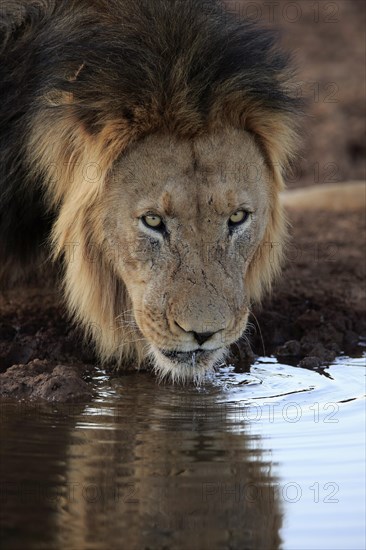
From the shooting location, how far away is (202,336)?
4410mm

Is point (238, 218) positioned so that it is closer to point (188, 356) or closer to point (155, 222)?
point (155, 222)

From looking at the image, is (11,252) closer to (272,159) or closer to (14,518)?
(272,159)

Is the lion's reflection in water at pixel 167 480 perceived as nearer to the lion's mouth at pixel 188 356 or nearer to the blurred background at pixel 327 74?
the lion's mouth at pixel 188 356

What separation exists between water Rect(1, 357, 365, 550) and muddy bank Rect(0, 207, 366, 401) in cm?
20

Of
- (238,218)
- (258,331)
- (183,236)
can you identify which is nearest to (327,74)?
(258,331)

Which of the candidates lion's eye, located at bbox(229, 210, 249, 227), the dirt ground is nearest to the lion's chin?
the dirt ground

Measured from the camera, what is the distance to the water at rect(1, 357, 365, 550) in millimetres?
3428

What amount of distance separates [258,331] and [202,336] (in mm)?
1503

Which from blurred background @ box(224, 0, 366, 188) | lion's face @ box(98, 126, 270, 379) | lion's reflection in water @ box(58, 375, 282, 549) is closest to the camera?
lion's reflection in water @ box(58, 375, 282, 549)

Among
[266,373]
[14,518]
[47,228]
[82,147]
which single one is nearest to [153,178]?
[82,147]

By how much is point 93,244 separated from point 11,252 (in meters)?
0.54

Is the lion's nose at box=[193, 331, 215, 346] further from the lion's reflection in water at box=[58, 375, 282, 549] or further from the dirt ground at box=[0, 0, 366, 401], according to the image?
the dirt ground at box=[0, 0, 366, 401]

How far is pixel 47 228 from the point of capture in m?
5.26

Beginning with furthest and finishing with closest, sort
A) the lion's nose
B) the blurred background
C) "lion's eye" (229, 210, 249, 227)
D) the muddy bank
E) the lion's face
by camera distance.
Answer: the blurred background
the muddy bank
"lion's eye" (229, 210, 249, 227)
the lion's face
the lion's nose
